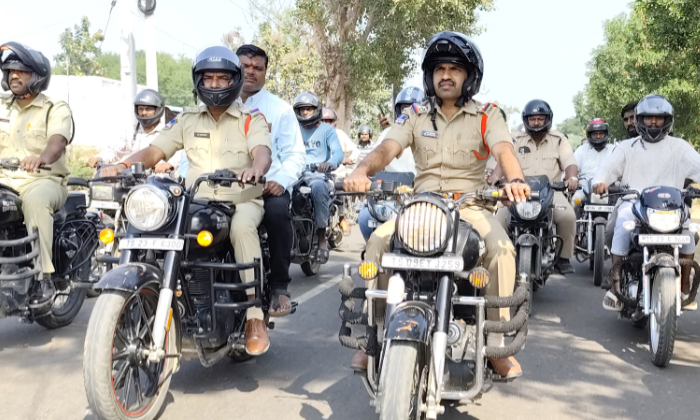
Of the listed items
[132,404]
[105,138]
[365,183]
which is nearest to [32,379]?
[132,404]

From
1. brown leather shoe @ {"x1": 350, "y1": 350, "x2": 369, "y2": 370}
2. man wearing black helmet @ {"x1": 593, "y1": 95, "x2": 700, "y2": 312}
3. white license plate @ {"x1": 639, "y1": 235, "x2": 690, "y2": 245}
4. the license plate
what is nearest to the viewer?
the license plate

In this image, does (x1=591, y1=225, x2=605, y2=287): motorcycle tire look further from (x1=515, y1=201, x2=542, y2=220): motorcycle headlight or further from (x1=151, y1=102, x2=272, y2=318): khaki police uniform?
(x1=151, y1=102, x2=272, y2=318): khaki police uniform

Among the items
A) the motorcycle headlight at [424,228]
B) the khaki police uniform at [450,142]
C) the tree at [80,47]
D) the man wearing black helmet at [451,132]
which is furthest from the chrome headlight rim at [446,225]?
the tree at [80,47]

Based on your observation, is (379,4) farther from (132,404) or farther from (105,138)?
(105,138)

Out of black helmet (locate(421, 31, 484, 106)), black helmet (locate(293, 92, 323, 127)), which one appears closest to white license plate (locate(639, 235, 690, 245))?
black helmet (locate(421, 31, 484, 106))

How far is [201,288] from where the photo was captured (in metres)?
4.16

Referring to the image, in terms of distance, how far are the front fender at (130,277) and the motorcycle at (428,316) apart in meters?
1.02

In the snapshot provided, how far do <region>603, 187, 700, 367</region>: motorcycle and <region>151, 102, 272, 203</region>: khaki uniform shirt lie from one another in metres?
2.91

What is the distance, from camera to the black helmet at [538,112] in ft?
25.7

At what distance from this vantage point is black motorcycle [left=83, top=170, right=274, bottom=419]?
11.0 feet

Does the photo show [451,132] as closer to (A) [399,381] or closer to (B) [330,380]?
(B) [330,380]

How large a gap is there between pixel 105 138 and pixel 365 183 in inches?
1731

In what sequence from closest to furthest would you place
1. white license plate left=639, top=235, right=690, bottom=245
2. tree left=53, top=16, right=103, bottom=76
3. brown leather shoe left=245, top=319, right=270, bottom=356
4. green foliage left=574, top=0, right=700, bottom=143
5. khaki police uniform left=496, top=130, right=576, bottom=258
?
brown leather shoe left=245, top=319, right=270, bottom=356 < white license plate left=639, top=235, right=690, bottom=245 < khaki police uniform left=496, top=130, right=576, bottom=258 < green foliage left=574, top=0, right=700, bottom=143 < tree left=53, top=16, right=103, bottom=76

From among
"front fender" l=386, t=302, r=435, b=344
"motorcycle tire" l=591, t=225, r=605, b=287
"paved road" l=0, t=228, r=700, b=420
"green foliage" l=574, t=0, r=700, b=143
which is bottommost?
"paved road" l=0, t=228, r=700, b=420
